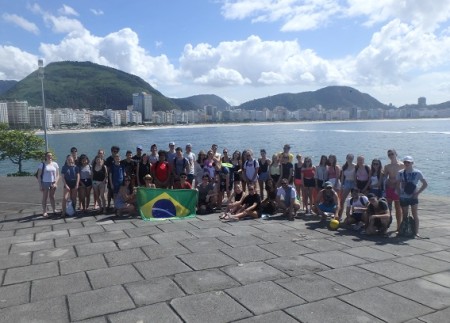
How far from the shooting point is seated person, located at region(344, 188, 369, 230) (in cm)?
795

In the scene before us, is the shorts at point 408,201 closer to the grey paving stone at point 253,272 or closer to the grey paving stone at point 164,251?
the grey paving stone at point 253,272

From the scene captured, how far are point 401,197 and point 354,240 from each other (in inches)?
54.1

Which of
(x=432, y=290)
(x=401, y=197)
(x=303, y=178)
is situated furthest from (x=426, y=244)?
(x=303, y=178)

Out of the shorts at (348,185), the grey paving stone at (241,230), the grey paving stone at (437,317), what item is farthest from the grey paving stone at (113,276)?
the shorts at (348,185)

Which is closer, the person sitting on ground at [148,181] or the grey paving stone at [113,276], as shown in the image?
the grey paving stone at [113,276]

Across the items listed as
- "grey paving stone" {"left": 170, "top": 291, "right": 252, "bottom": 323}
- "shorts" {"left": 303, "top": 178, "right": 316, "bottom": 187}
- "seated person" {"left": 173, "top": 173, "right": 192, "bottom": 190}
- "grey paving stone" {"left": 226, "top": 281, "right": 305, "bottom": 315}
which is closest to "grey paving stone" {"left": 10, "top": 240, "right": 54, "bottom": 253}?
"grey paving stone" {"left": 170, "top": 291, "right": 252, "bottom": 323}

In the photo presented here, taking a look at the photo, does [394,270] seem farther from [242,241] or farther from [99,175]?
[99,175]

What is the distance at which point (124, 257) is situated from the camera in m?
5.98

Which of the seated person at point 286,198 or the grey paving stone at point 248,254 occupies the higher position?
the seated person at point 286,198

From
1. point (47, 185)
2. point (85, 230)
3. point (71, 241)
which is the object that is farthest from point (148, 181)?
point (71, 241)

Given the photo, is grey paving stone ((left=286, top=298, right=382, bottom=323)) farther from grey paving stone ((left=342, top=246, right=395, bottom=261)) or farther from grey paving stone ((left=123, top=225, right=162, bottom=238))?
grey paving stone ((left=123, top=225, right=162, bottom=238))

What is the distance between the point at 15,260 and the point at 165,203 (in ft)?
11.7

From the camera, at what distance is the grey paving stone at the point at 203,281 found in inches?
189

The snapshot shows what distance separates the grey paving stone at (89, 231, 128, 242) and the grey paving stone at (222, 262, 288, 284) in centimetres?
258
